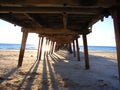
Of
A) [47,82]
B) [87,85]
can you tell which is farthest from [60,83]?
[87,85]

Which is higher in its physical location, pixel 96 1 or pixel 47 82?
pixel 96 1

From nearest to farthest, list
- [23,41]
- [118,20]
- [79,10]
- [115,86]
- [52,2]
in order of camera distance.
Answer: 1. [52,2]
2. [118,20]
3. [79,10]
4. [115,86]
5. [23,41]

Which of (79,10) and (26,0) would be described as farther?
(79,10)

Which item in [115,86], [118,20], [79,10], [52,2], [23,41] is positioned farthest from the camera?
[23,41]

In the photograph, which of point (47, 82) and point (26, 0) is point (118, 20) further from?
point (47, 82)

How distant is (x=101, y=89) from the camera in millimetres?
4867

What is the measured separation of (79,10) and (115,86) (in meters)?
2.04

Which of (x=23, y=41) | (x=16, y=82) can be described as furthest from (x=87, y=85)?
(x=23, y=41)

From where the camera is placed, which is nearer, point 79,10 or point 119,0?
point 119,0

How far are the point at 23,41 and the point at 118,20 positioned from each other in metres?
5.49

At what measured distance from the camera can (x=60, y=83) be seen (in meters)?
5.38

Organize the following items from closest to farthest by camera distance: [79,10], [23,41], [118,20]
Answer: [118,20], [79,10], [23,41]

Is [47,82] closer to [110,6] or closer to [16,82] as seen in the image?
[16,82]

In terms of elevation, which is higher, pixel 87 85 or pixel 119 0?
pixel 119 0
